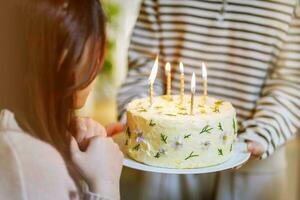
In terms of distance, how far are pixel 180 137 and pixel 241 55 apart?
0.29 meters

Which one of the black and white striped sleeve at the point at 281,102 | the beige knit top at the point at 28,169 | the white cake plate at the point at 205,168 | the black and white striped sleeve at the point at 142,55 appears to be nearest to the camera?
the beige knit top at the point at 28,169

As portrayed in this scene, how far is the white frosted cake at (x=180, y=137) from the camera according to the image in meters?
0.90

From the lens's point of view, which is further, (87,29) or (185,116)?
(185,116)

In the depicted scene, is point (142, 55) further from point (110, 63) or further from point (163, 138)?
point (110, 63)

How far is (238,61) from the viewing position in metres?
1.13

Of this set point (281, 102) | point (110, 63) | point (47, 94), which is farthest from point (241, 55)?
point (110, 63)

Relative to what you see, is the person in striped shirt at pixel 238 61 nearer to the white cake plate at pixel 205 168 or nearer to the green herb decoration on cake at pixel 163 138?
the white cake plate at pixel 205 168

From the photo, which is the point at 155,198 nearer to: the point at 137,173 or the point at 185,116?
the point at 137,173

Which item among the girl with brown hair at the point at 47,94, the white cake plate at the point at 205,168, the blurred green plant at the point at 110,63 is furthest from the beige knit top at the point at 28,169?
the blurred green plant at the point at 110,63

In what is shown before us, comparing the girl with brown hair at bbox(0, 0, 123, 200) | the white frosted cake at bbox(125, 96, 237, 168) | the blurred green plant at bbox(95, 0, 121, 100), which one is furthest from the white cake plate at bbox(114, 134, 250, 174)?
the blurred green plant at bbox(95, 0, 121, 100)

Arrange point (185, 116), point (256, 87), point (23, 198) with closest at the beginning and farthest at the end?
1. point (23, 198)
2. point (185, 116)
3. point (256, 87)

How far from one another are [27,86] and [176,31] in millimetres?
500

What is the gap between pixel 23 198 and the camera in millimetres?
Result: 720

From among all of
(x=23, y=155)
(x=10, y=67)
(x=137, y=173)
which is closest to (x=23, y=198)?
(x=23, y=155)
